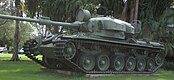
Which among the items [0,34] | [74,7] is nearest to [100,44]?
[74,7]

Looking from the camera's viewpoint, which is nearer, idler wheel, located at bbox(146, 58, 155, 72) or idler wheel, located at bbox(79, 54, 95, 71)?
idler wheel, located at bbox(79, 54, 95, 71)

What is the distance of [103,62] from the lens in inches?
650

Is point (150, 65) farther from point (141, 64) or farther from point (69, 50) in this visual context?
point (69, 50)

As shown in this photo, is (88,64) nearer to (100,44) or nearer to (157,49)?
(100,44)

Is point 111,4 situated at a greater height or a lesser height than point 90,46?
greater

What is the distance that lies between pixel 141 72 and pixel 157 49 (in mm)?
1977

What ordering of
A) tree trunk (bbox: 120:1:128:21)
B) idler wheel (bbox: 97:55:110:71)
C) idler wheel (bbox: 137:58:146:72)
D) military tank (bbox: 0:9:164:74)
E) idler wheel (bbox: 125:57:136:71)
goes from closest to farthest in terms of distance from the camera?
1. military tank (bbox: 0:9:164:74)
2. idler wheel (bbox: 97:55:110:71)
3. idler wheel (bbox: 125:57:136:71)
4. idler wheel (bbox: 137:58:146:72)
5. tree trunk (bbox: 120:1:128:21)

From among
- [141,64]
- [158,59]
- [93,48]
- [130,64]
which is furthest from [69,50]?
[158,59]

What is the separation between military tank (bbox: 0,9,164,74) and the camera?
15.1 meters

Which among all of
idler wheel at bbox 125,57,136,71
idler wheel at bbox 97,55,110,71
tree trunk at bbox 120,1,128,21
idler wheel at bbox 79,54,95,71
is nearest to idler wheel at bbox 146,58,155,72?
idler wheel at bbox 125,57,136,71

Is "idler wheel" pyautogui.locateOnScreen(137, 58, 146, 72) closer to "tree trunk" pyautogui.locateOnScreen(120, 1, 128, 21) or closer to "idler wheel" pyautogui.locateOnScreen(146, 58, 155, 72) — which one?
"idler wheel" pyautogui.locateOnScreen(146, 58, 155, 72)

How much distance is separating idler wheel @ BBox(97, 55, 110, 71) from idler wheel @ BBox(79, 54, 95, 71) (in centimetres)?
35

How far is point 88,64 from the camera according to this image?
1587cm

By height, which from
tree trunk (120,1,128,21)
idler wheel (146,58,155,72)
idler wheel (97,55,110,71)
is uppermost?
tree trunk (120,1,128,21)
